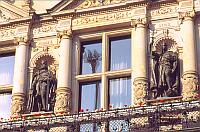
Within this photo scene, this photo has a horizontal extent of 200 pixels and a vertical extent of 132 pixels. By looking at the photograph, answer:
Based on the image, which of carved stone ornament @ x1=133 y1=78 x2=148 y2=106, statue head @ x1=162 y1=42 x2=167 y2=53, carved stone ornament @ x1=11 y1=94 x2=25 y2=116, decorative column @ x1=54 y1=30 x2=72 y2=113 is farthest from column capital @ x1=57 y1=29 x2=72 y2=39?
statue head @ x1=162 y1=42 x2=167 y2=53

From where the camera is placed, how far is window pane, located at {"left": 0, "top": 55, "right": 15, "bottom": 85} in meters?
20.6

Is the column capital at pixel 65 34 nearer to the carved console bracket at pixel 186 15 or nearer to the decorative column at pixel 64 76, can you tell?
the decorative column at pixel 64 76

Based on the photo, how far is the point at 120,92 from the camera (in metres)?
19.0

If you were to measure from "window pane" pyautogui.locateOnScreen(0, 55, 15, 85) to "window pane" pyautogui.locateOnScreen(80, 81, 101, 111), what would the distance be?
2791mm

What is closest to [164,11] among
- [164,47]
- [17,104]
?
[164,47]

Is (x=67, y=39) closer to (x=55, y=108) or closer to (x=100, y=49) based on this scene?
(x=100, y=49)

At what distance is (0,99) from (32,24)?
2874 mm

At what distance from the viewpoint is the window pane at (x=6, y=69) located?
67.7 ft

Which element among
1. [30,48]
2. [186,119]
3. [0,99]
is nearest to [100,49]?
[30,48]

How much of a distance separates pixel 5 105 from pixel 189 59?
654cm

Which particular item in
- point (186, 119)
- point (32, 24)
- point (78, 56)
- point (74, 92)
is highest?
point (32, 24)

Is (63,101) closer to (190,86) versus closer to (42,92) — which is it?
(42,92)

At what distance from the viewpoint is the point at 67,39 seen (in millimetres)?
19922

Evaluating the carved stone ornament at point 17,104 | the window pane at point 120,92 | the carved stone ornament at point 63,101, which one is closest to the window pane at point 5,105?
the carved stone ornament at point 17,104
